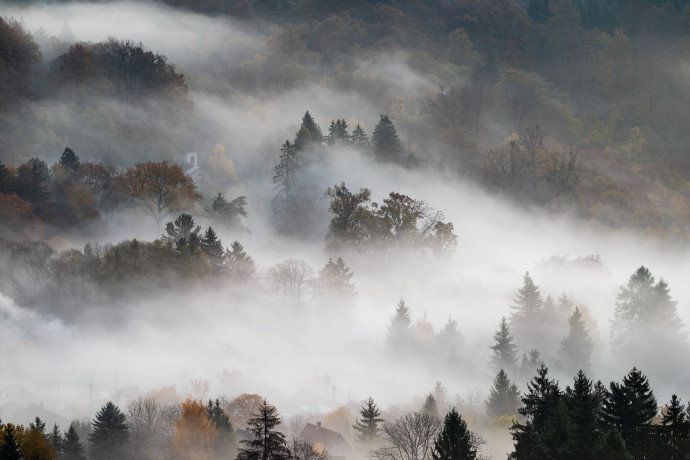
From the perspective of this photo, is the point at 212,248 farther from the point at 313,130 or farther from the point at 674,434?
the point at 674,434

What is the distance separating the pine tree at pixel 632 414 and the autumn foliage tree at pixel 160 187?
56.2 meters

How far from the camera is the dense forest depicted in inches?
2488

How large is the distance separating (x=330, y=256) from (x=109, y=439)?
37.6 meters

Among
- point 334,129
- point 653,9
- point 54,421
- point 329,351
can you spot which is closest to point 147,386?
point 54,421

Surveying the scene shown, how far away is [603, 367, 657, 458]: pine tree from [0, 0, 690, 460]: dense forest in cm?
14

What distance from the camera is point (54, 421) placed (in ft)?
236

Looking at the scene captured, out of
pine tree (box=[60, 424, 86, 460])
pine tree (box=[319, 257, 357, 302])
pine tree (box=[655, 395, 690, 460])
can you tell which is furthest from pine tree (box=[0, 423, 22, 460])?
pine tree (box=[319, 257, 357, 302])

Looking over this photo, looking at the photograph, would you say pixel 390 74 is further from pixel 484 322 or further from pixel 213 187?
pixel 484 322

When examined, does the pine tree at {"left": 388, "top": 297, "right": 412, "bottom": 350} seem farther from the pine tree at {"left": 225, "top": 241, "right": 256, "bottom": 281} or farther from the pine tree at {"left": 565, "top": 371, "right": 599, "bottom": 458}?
the pine tree at {"left": 565, "top": 371, "right": 599, "bottom": 458}

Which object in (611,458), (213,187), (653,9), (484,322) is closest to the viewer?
(611,458)

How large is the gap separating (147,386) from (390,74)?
8539 cm

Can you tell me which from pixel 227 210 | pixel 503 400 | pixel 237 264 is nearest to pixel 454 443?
pixel 503 400

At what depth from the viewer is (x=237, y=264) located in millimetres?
86562

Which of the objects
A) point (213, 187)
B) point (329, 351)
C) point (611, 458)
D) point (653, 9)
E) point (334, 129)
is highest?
point (653, 9)
